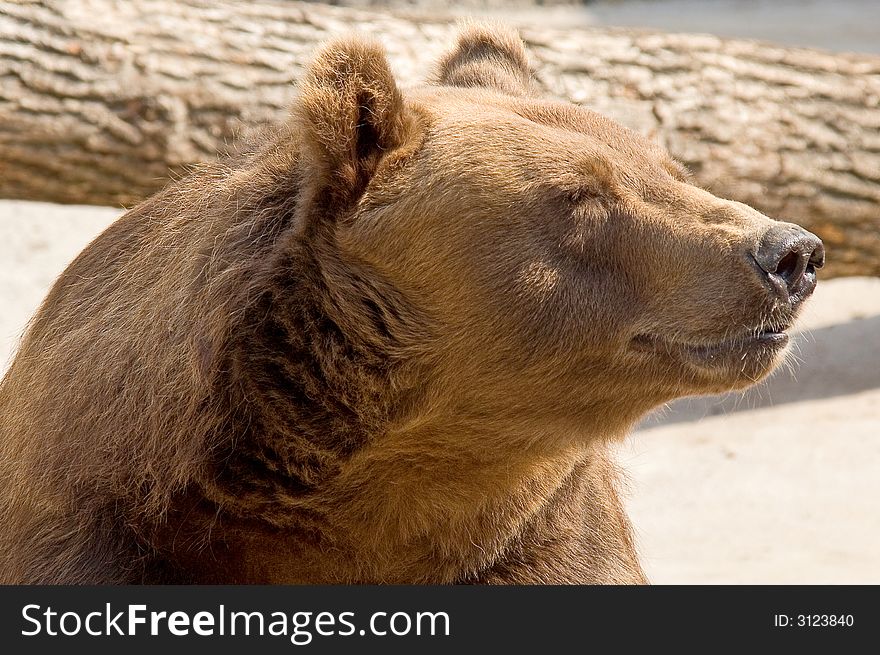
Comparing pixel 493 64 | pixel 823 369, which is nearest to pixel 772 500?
pixel 823 369

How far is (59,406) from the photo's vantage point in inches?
142

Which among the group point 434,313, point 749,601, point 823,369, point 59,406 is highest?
point 434,313

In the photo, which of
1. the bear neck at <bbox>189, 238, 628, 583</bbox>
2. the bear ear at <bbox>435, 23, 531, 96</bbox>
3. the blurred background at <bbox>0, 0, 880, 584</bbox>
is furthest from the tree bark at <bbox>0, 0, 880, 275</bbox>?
the bear neck at <bbox>189, 238, 628, 583</bbox>

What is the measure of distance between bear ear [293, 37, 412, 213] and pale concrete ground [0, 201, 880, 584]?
2.34 m

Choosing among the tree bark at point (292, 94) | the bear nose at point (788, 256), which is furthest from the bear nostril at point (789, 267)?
the tree bark at point (292, 94)

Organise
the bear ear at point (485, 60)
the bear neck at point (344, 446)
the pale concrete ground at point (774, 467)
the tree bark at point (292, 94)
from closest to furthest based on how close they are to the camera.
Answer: the bear neck at point (344, 446) < the bear ear at point (485, 60) < the pale concrete ground at point (774, 467) < the tree bark at point (292, 94)

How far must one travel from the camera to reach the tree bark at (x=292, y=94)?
6.66m

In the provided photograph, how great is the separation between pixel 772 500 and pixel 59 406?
427 centimetres

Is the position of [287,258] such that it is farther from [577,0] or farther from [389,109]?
[577,0]

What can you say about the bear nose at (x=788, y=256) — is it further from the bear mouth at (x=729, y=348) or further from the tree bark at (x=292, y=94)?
the tree bark at (x=292, y=94)

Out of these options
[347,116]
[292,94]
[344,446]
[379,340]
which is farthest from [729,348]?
[292,94]

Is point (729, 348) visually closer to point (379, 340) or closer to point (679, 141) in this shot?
point (379, 340)

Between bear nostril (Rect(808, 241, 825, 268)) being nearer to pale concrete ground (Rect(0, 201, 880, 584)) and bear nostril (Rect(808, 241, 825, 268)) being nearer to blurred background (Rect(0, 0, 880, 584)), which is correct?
pale concrete ground (Rect(0, 201, 880, 584))

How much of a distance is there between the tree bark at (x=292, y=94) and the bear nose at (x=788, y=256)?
385 centimetres
